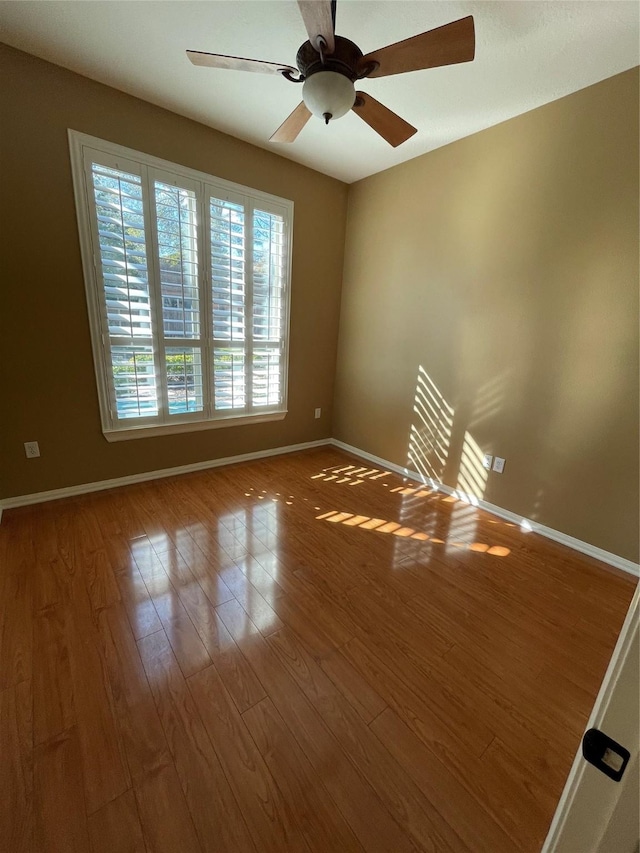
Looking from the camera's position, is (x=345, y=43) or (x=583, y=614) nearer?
(x=345, y=43)

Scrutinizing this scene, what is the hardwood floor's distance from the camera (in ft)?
3.15

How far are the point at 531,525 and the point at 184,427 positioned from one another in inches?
111

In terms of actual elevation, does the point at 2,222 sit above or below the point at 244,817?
above

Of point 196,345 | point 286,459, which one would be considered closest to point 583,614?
point 286,459

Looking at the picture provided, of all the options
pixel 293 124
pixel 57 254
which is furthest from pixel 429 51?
pixel 57 254

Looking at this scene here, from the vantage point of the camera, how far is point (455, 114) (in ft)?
7.47

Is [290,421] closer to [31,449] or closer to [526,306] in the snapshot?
[31,449]

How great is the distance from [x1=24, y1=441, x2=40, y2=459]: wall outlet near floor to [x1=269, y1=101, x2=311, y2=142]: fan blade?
2508 millimetres

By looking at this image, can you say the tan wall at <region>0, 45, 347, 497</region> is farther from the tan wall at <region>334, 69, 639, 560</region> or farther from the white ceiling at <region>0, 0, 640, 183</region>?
the tan wall at <region>334, 69, 639, 560</region>

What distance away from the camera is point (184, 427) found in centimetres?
295

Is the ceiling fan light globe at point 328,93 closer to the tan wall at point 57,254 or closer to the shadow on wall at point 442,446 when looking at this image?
the tan wall at point 57,254

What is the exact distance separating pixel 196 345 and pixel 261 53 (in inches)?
71.2

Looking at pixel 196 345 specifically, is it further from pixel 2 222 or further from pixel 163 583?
pixel 163 583

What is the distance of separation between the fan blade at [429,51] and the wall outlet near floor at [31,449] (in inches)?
112
